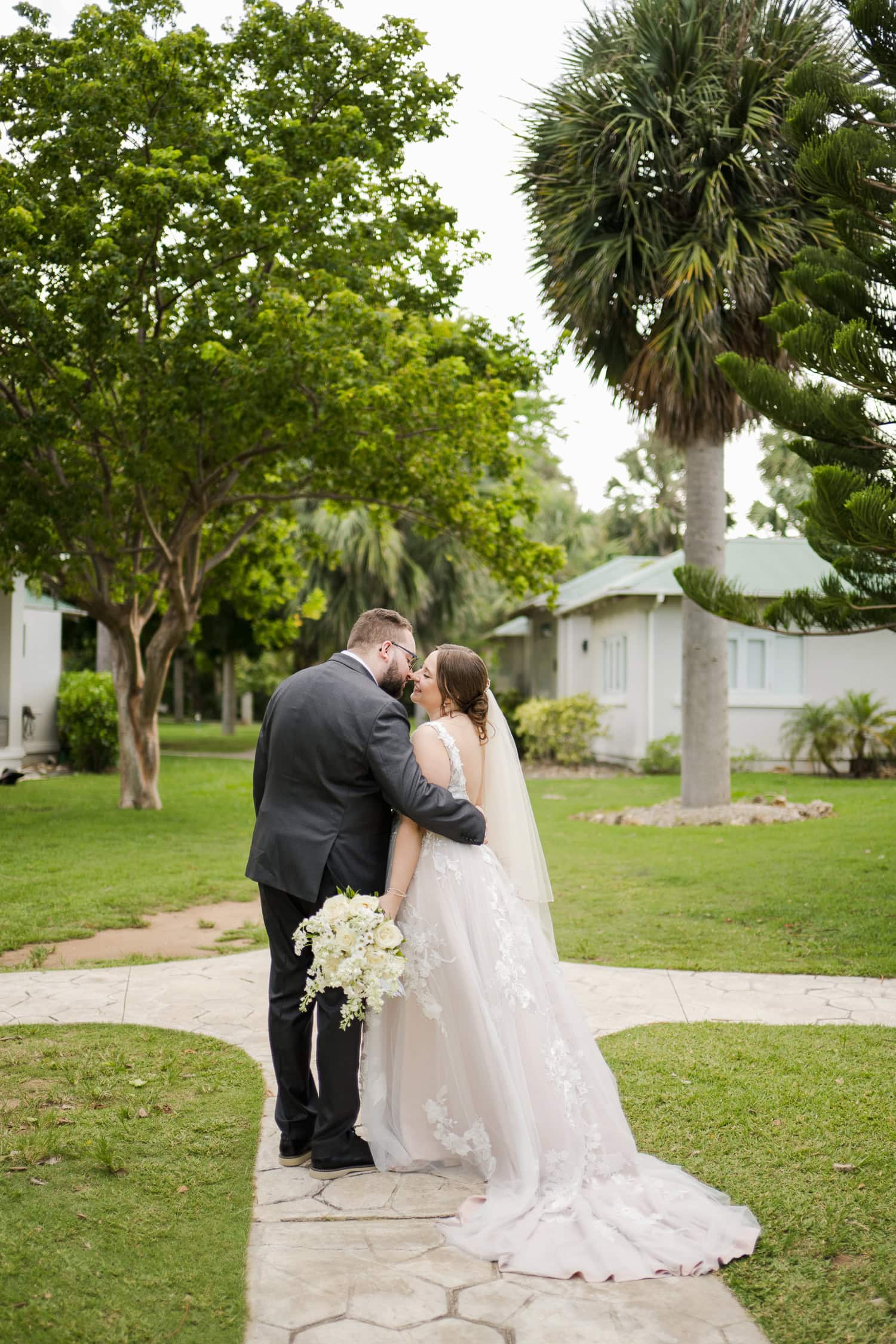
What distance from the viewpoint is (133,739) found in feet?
53.1

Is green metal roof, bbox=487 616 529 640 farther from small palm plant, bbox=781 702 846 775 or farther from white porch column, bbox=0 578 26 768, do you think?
white porch column, bbox=0 578 26 768

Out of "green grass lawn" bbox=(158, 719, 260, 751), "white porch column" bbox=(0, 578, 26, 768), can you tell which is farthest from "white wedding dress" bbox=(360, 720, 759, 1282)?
"green grass lawn" bbox=(158, 719, 260, 751)

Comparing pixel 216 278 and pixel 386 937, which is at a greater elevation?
pixel 216 278

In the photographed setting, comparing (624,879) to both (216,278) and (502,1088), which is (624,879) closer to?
(502,1088)

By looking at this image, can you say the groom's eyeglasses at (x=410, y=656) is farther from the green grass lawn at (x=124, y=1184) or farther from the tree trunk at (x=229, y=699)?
the tree trunk at (x=229, y=699)

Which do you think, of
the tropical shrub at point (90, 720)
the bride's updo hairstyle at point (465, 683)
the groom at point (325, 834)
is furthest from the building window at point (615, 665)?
the groom at point (325, 834)

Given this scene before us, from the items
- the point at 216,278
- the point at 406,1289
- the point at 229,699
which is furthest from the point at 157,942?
the point at 229,699

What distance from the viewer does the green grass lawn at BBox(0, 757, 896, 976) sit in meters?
8.29

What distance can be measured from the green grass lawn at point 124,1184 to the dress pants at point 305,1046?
0.27 metres

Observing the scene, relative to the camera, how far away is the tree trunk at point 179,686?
42.7m

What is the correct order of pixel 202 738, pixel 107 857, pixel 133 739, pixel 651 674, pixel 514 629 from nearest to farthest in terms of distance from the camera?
1. pixel 107 857
2. pixel 133 739
3. pixel 651 674
4. pixel 202 738
5. pixel 514 629

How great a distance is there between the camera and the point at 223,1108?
5.00 m

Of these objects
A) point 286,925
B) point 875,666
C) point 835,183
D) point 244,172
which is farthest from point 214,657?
point 286,925

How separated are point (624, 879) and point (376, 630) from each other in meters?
7.13
